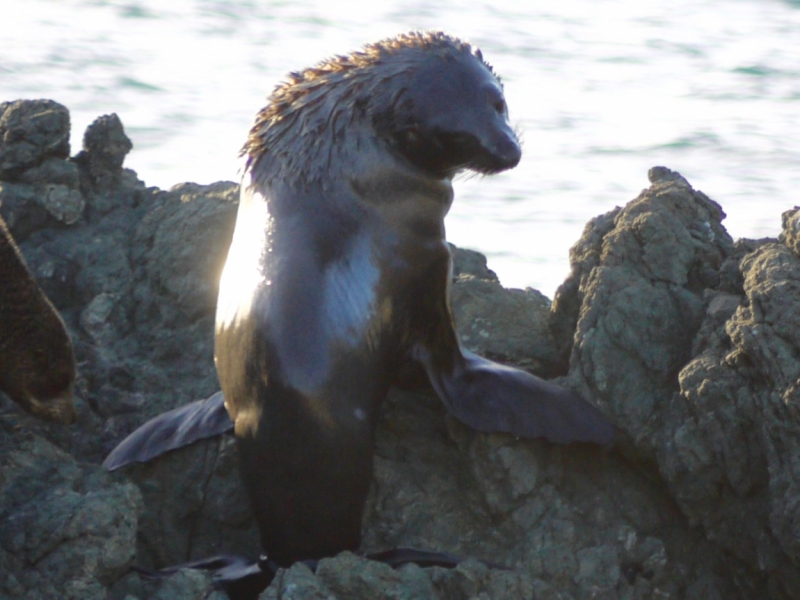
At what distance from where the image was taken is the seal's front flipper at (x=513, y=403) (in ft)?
14.9

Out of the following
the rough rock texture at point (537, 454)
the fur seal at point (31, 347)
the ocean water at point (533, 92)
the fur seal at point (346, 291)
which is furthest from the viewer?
the ocean water at point (533, 92)

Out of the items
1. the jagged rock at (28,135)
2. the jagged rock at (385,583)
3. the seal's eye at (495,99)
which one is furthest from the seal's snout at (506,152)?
the jagged rock at (28,135)

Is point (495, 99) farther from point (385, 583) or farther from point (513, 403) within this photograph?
point (385, 583)

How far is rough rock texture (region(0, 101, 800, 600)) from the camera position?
403 cm

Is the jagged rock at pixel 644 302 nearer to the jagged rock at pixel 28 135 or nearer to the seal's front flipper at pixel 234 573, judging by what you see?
the seal's front flipper at pixel 234 573

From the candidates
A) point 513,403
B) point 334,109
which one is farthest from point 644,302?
point 334,109

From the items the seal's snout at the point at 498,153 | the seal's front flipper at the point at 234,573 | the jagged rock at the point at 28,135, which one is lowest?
the seal's front flipper at the point at 234,573

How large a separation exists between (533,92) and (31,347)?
1014cm

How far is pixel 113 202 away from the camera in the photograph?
6.07 metres

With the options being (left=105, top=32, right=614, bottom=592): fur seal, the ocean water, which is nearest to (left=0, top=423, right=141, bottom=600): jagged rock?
(left=105, top=32, right=614, bottom=592): fur seal

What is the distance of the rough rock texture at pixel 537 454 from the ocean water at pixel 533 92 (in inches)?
187

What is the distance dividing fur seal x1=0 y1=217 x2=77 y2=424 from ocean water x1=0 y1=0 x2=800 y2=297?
5.26m

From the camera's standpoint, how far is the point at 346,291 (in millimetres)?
4555

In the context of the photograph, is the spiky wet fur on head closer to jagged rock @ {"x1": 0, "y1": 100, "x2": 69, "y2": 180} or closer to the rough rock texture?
the rough rock texture
